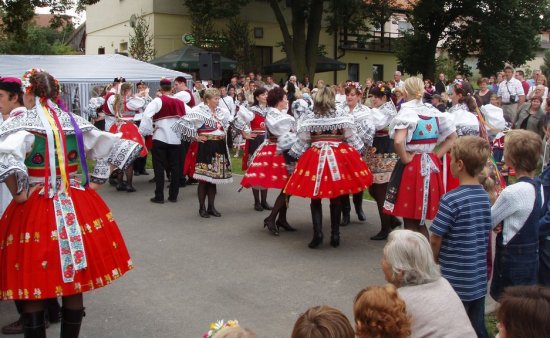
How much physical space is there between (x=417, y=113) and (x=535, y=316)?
379cm

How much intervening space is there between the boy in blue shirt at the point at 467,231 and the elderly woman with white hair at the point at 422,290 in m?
0.73

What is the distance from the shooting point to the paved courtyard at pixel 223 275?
491 cm

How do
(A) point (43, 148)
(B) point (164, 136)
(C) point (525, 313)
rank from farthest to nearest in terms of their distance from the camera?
(B) point (164, 136)
(A) point (43, 148)
(C) point (525, 313)

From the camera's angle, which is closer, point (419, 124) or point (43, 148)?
point (43, 148)

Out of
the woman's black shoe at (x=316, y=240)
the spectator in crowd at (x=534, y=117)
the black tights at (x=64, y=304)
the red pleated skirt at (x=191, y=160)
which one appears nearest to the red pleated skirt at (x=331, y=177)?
the woman's black shoe at (x=316, y=240)

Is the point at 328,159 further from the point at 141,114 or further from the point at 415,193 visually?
the point at 141,114

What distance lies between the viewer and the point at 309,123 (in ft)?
22.0

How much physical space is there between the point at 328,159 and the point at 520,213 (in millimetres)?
2943

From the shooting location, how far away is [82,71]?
16.6 m

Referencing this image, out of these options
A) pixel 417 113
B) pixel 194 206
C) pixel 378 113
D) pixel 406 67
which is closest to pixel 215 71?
pixel 194 206

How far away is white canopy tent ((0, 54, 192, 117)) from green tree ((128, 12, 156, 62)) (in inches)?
377

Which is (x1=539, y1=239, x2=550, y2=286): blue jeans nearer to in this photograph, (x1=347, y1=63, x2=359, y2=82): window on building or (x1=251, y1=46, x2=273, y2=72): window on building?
(x1=251, y1=46, x2=273, y2=72): window on building

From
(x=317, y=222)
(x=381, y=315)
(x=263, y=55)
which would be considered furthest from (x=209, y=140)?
(x=263, y=55)

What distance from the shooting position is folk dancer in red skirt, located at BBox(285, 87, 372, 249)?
6.54 m
